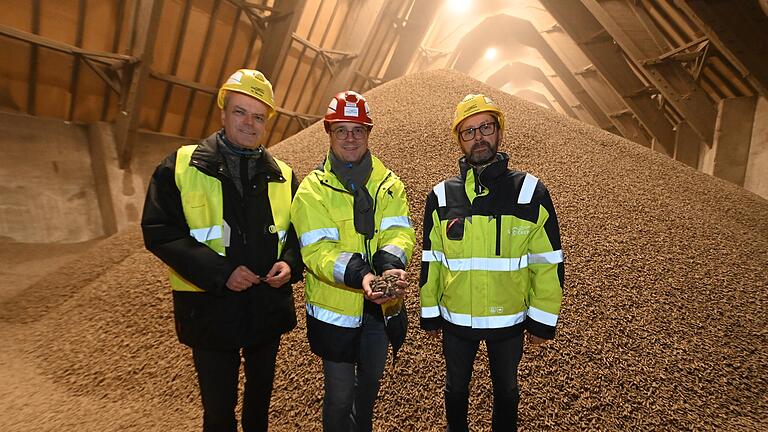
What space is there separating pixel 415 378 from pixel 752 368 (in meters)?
2.38

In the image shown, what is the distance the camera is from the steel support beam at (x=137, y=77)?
261 inches

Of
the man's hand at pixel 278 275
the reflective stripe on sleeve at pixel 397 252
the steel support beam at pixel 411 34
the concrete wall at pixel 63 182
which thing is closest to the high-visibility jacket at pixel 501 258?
the reflective stripe on sleeve at pixel 397 252

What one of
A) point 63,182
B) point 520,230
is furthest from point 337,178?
point 63,182

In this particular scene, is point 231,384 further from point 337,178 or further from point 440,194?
point 440,194

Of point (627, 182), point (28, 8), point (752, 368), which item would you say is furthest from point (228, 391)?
point (28, 8)

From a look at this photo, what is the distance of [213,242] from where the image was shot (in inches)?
71.9

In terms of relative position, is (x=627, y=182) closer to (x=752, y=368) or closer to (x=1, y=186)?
(x=752, y=368)

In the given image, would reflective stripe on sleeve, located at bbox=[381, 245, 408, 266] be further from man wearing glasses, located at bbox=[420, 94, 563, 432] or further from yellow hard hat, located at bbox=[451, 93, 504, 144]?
yellow hard hat, located at bbox=[451, 93, 504, 144]

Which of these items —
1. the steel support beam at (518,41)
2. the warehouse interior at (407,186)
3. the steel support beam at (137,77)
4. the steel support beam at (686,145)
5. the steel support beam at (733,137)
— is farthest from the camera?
the steel support beam at (518,41)

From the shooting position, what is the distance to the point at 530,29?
18.6 m

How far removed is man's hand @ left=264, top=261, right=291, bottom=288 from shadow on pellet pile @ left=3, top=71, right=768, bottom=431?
1272mm

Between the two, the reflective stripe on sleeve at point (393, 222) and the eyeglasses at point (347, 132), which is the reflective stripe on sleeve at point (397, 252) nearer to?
the reflective stripe on sleeve at point (393, 222)

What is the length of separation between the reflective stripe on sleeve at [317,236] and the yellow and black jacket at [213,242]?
0.42 ft

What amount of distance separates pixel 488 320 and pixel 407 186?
8.56 ft
